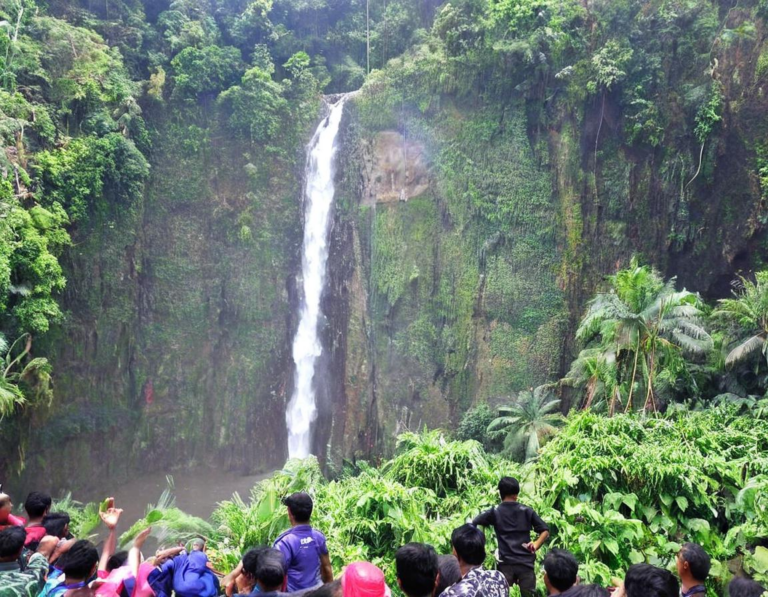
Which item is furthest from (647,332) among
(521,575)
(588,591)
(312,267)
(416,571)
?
(312,267)

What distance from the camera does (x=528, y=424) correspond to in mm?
13797

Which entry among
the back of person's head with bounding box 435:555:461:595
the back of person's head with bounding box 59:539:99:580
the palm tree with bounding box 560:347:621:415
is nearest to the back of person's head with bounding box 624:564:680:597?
the back of person's head with bounding box 435:555:461:595

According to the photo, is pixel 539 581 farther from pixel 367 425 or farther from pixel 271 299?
pixel 271 299

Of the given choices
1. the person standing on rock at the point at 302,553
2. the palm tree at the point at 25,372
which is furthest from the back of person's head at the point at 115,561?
the palm tree at the point at 25,372

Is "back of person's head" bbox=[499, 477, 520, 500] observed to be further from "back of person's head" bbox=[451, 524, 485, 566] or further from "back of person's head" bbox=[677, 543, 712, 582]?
"back of person's head" bbox=[677, 543, 712, 582]

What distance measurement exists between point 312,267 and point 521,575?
17.6 meters

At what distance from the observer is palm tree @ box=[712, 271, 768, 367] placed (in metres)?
10.4

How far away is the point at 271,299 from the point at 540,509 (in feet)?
55.6

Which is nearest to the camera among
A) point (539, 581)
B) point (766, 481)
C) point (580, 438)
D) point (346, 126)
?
point (539, 581)

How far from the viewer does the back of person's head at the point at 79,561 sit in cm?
313

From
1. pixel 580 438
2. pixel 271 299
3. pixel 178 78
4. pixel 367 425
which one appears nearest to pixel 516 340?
pixel 367 425

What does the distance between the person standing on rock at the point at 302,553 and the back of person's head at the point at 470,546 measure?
81 cm

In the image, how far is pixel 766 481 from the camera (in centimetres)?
509

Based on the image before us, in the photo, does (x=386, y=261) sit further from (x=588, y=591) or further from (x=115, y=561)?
(x=588, y=591)
